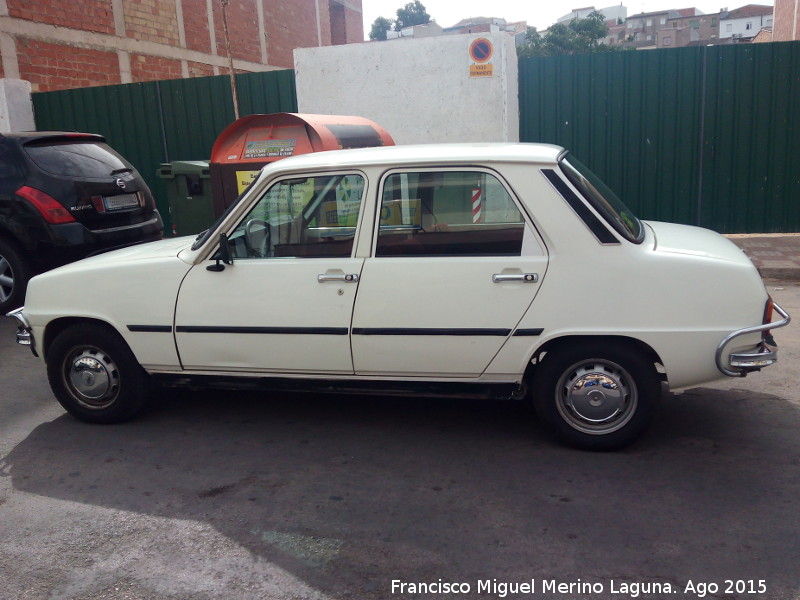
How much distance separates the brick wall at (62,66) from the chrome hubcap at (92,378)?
1022 centimetres

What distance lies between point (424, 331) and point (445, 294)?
23 centimetres

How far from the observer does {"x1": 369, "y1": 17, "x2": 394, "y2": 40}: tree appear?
3748 inches

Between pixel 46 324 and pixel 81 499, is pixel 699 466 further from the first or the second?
pixel 46 324

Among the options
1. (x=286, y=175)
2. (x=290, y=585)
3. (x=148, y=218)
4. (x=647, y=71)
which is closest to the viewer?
(x=290, y=585)

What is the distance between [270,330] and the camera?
430 cm

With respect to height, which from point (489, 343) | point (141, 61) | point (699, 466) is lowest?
point (699, 466)

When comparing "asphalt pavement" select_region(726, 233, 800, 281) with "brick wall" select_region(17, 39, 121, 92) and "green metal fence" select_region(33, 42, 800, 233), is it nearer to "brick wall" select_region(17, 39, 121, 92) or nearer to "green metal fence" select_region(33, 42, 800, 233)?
"green metal fence" select_region(33, 42, 800, 233)

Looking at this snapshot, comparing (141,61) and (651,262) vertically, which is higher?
(141,61)

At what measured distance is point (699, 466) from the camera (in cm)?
393

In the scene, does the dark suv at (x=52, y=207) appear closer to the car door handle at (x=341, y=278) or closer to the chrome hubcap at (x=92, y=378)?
the chrome hubcap at (x=92, y=378)

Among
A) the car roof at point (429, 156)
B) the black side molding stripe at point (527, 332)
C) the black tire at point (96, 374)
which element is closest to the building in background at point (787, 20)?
the car roof at point (429, 156)

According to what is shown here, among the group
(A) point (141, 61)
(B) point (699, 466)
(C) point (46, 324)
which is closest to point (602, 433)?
(B) point (699, 466)

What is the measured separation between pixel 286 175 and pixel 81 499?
2005mm

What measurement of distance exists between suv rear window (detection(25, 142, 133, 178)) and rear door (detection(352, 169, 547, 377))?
4.75 metres
